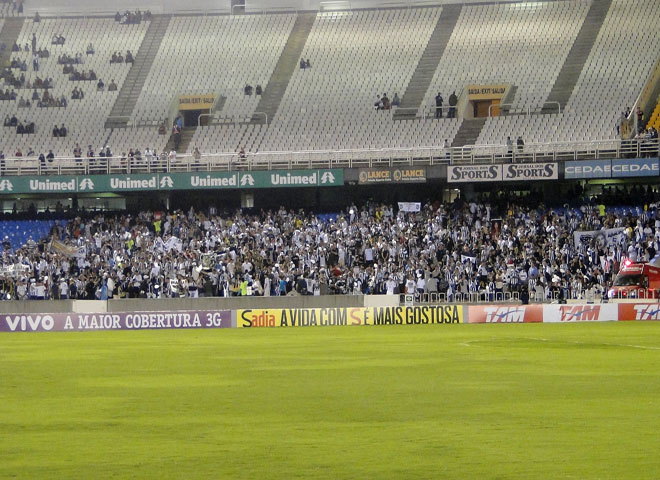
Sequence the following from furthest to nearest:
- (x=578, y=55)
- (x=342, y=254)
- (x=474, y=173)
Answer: (x=578, y=55) → (x=474, y=173) → (x=342, y=254)

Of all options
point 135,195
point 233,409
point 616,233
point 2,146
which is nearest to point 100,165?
point 135,195

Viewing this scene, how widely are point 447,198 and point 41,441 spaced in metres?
43.2

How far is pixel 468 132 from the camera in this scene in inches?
2259

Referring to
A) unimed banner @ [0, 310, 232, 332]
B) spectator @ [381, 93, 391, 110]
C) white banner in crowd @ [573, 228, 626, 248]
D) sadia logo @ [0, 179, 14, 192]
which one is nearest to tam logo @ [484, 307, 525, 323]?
white banner in crowd @ [573, 228, 626, 248]

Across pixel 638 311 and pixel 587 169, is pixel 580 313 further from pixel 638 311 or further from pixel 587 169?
pixel 587 169

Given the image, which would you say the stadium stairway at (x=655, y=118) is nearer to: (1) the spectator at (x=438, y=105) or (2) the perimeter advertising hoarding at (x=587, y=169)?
(2) the perimeter advertising hoarding at (x=587, y=169)

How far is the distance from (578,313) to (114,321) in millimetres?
17193

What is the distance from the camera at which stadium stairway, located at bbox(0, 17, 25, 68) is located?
63.7 m

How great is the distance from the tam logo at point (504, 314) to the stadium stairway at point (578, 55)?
19565 mm

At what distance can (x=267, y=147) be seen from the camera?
193 feet

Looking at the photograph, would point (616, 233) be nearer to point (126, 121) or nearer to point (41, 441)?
point (126, 121)

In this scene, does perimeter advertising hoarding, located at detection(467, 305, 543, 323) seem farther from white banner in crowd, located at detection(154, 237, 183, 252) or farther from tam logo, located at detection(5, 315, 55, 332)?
white banner in crowd, located at detection(154, 237, 183, 252)

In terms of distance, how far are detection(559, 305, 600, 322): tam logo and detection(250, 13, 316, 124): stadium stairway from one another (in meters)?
25.1

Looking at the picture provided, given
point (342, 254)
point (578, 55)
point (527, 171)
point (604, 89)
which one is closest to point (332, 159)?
point (342, 254)
